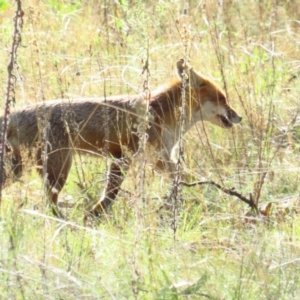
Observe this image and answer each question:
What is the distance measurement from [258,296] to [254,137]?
2.85m

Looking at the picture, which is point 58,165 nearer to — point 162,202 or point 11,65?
point 162,202

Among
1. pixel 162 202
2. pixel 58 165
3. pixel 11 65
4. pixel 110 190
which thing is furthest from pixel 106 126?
pixel 11 65

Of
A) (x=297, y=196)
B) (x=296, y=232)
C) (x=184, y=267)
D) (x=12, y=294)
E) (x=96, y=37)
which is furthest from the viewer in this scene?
(x=96, y=37)

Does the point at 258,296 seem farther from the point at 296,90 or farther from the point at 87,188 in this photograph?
the point at 296,90

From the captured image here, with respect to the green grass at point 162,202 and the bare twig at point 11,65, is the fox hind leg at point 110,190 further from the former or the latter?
the bare twig at point 11,65

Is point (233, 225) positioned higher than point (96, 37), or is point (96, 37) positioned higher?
point (96, 37)

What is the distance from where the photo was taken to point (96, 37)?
8.05m

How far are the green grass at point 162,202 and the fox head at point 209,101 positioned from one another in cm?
11

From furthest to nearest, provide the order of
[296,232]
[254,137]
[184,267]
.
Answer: [254,137]
[296,232]
[184,267]

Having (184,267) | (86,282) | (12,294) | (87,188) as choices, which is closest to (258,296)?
(184,267)

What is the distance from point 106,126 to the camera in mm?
6035

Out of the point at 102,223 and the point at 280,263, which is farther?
the point at 102,223

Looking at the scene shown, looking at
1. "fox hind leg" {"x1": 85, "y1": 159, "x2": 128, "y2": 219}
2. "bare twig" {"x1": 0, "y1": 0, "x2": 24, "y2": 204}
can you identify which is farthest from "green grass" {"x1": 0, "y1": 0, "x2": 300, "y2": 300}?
"bare twig" {"x1": 0, "y1": 0, "x2": 24, "y2": 204}

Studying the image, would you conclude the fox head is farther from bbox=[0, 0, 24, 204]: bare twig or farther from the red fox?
bbox=[0, 0, 24, 204]: bare twig
